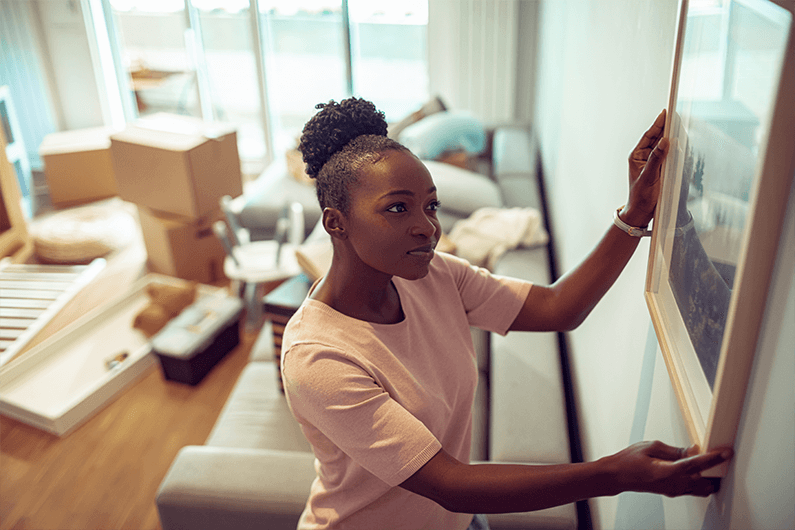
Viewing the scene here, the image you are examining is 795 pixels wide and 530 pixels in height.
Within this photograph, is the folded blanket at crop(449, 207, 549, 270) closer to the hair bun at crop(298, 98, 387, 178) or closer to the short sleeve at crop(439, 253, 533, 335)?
the short sleeve at crop(439, 253, 533, 335)

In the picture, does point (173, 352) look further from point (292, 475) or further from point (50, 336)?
point (292, 475)

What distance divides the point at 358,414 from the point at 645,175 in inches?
18.5

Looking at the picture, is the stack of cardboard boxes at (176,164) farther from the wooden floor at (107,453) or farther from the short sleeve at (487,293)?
the short sleeve at (487,293)

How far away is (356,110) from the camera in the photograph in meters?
0.84

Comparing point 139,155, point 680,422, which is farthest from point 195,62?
point 680,422

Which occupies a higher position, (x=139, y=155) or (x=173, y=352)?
(x=139, y=155)

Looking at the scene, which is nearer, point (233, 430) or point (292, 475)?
point (292, 475)

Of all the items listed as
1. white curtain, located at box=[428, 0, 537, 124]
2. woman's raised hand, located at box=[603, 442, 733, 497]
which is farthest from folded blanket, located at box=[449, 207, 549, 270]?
white curtain, located at box=[428, 0, 537, 124]

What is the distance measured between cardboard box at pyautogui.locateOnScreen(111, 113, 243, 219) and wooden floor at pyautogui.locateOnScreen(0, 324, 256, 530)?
709mm

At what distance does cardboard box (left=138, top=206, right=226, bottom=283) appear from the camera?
2.60 m

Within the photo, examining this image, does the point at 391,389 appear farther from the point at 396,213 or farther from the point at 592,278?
the point at 592,278

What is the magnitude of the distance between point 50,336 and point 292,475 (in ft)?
3.68

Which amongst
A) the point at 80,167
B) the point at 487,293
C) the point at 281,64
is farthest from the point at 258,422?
the point at 281,64

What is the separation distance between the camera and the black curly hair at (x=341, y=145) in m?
0.80
